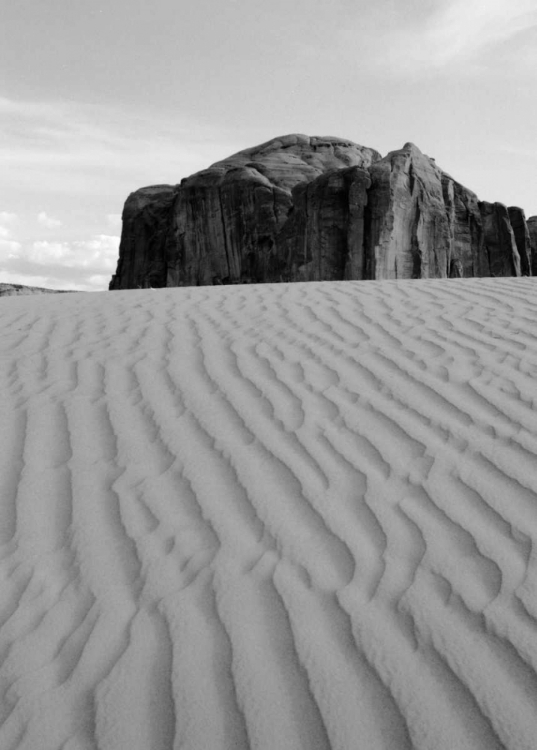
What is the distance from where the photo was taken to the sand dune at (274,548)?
71.9 inches

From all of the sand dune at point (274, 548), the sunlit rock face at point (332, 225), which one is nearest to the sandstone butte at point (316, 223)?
the sunlit rock face at point (332, 225)

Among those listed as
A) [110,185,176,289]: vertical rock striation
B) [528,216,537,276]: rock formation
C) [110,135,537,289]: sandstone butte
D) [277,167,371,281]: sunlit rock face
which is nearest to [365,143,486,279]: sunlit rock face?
A: [110,135,537,289]: sandstone butte

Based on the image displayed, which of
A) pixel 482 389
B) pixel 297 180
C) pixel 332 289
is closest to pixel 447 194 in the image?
pixel 297 180

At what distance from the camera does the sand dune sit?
71.9 inches

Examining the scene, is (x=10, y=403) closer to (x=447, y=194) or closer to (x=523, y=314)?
(x=523, y=314)

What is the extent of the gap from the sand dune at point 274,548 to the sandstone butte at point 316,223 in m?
31.3

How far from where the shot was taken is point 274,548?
8.05 ft

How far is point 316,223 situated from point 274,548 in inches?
1371

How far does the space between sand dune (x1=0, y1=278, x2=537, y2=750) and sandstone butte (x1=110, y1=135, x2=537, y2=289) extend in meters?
31.3

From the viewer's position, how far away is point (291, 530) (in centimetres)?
255

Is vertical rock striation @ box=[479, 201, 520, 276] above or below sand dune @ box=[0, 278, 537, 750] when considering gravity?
below

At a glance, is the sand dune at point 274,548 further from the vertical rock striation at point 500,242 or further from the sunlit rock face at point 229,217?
the vertical rock striation at point 500,242

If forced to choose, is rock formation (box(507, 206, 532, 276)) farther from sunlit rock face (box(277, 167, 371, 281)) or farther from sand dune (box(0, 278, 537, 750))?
sand dune (box(0, 278, 537, 750))

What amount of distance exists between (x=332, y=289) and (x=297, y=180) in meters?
36.8
